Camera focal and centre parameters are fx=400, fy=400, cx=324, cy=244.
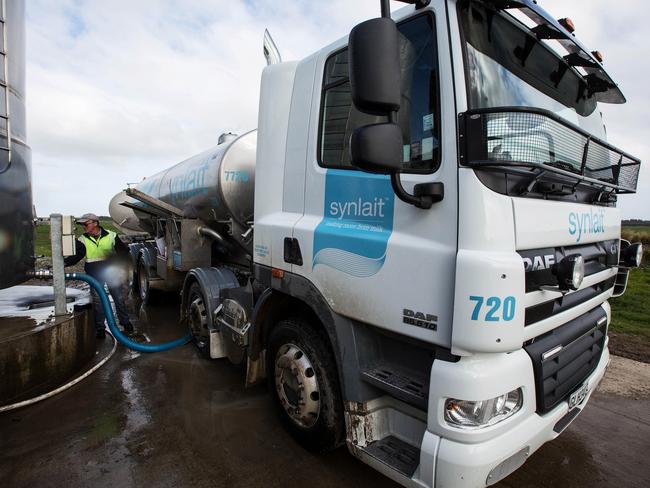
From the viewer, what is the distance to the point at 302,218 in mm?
2725

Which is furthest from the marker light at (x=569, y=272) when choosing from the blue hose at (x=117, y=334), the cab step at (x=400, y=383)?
the blue hose at (x=117, y=334)

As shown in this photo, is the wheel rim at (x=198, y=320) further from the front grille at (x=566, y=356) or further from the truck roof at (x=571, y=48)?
the truck roof at (x=571, y=48)

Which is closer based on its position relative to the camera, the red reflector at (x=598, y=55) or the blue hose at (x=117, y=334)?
the red reflector at (x=598, y=55)

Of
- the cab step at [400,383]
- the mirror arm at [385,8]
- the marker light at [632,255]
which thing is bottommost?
the cab step at [400,383]

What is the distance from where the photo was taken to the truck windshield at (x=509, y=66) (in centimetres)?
189

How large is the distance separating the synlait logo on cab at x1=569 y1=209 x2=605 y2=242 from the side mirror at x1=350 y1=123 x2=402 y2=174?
1.13 meters

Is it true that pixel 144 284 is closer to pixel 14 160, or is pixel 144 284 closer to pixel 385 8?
pixel 14 160

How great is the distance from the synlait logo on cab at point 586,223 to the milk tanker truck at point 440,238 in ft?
0.05

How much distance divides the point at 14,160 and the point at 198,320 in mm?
2352

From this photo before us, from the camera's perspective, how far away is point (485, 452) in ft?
5.65

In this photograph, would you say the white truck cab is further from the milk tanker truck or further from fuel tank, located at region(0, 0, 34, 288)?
fuel tank, located at region(0, 0, 34, 288)

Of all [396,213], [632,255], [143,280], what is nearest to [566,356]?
[396,213]

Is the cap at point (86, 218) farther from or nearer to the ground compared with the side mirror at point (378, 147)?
nearer to the ground

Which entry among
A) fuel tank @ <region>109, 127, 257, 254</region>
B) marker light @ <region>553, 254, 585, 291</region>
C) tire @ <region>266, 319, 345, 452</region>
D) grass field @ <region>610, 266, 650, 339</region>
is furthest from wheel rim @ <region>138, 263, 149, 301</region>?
grass field @ <region>610, 266, 650, 339</region>
